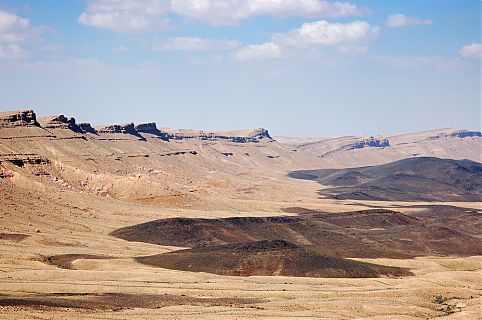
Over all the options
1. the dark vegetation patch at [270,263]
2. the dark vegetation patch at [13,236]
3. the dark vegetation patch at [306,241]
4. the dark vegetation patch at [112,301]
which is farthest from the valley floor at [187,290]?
the dark vegetation patch at [306,241]

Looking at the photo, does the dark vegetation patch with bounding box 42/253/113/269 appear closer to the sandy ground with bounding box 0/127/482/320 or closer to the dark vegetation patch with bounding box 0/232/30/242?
the sandy ground with bounding box 0/127/482/320

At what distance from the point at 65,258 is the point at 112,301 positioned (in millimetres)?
35808


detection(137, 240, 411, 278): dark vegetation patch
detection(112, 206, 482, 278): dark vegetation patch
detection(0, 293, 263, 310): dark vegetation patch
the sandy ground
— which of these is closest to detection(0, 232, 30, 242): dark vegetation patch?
the sandy ground

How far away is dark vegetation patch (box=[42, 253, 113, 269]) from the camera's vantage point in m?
102

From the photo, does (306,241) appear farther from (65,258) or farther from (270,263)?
(65,258)

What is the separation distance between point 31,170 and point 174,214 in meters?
36.9

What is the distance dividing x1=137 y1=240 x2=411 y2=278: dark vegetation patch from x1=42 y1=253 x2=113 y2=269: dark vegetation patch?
272 inches

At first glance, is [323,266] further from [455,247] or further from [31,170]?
[31,170]

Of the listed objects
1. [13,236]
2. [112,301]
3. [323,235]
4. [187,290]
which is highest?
[13,236]

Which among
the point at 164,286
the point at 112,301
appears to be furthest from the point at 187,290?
the point at 112,301

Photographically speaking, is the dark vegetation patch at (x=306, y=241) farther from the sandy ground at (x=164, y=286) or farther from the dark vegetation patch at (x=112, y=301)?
the dark vegetation patch at (x=112, y=301)

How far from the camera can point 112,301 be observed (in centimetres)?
7262

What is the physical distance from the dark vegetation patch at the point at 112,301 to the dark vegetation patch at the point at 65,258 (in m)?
26.1

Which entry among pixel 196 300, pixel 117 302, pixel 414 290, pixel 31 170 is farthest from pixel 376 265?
pixel 31 170
